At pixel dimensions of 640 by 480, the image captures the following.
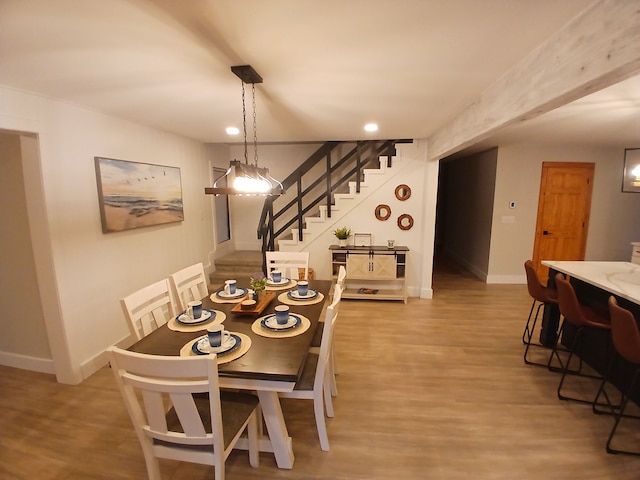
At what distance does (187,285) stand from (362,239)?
280 cm

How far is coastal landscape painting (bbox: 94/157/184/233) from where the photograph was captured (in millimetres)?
2869

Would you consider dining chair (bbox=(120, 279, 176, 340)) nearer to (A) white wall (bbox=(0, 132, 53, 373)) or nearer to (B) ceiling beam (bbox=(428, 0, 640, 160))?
(A) white wall (bbox=(0, 132, 53, 373))

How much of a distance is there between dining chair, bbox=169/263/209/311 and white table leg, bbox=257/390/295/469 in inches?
48.9

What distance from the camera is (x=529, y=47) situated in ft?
5.22

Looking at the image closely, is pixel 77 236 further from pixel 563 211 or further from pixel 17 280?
pixel 563 211

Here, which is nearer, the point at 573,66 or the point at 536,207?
the point at 573,66

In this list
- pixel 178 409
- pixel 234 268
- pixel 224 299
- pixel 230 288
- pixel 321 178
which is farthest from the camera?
pixel 234 268

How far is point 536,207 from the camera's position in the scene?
511 cm

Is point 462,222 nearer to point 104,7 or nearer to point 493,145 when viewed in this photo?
point 493,145

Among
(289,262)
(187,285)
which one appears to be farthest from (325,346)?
(289,262)

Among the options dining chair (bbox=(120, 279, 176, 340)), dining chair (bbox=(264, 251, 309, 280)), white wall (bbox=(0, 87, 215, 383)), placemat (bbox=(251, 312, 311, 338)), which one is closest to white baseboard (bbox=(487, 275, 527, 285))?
dining chair (bbox=(264, 251, 309, 280))

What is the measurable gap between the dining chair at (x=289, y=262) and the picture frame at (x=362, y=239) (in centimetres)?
160

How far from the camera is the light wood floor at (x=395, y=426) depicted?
5.87ft

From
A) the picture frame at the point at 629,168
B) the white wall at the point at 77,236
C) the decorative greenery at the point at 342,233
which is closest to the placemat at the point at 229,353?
the white wall at the point at 77,236
